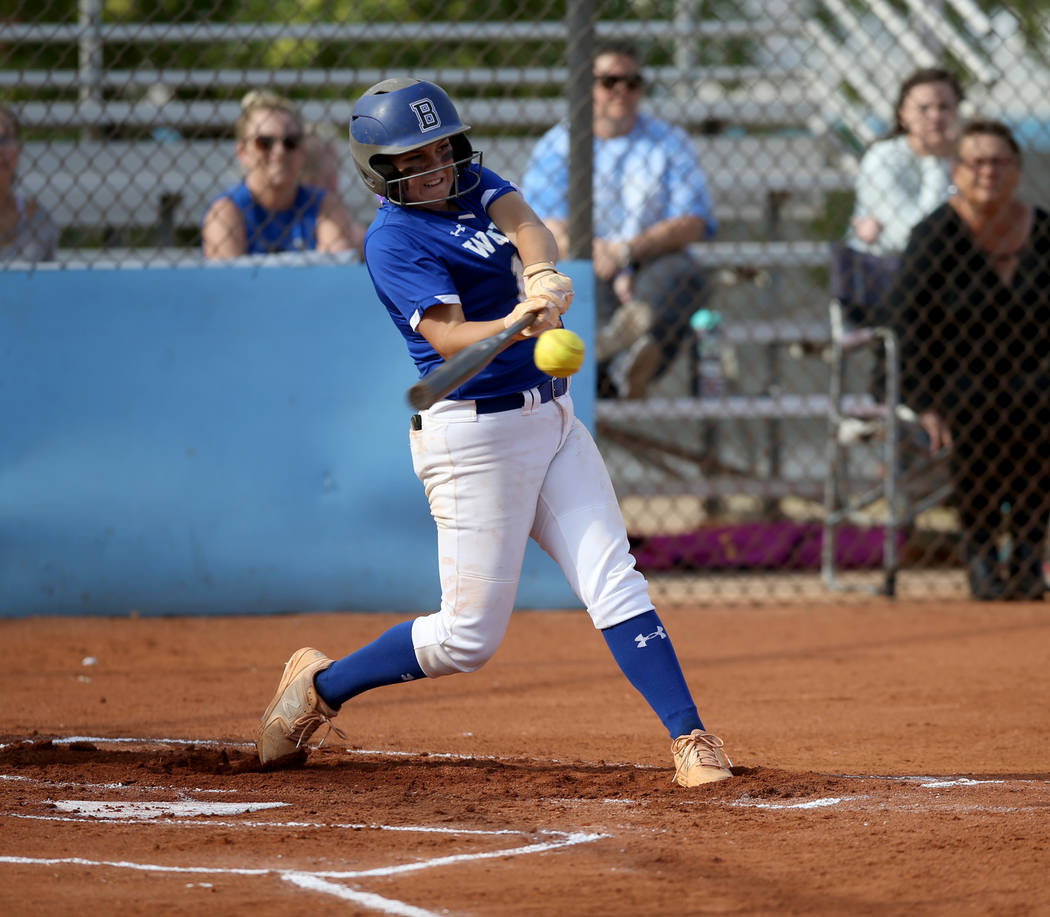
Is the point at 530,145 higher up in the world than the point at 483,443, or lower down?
higher up

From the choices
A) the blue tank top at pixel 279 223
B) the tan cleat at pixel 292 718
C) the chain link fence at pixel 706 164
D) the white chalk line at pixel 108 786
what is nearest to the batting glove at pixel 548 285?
the tan cleat at pixel 292 718

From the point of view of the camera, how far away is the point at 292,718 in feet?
11.9

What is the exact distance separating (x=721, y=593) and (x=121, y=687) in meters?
3.37

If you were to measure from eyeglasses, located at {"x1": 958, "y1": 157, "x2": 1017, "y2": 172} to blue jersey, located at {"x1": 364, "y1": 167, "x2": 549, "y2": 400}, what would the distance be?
385 cm

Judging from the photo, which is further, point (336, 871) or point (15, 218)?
point (15, 218)

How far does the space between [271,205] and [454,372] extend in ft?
13.6

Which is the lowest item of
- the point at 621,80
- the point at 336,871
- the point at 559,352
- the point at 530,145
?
the point at 336,871

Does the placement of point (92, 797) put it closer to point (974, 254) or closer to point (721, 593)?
point (721, 593)

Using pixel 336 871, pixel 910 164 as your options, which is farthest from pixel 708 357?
pixel 336 871

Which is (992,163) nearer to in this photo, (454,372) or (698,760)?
(698,760)

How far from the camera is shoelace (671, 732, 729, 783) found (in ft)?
10.9

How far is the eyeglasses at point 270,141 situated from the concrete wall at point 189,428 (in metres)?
0.71

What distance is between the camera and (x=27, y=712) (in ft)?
14.9

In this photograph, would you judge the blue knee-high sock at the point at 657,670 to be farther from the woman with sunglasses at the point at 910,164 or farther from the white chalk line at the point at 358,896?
the woman with sunglasses at the point at 910,164
